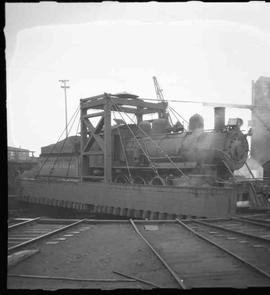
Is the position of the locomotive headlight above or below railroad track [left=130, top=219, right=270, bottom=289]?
above

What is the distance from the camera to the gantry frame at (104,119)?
13.7 m

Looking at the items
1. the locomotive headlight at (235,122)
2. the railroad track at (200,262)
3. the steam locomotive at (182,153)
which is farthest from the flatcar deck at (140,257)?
the locomotive headlight at (235,122)

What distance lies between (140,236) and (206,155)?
5.50m

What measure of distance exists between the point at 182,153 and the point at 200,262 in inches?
278

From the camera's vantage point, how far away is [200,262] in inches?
184

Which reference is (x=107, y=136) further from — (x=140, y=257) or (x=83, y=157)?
(x=140, y=257)

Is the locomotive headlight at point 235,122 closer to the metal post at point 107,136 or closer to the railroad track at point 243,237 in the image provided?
the railroad track at point 243,237

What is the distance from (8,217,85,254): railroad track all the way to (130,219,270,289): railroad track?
1.93m

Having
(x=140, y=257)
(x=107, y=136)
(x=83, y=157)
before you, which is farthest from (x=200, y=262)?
(x=83, y=157)

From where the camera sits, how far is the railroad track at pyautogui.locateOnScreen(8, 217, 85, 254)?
5.69 m

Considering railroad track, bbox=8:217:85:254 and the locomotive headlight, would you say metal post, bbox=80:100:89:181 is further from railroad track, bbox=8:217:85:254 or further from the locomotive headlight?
railroad track, bbox=8:217:85:254

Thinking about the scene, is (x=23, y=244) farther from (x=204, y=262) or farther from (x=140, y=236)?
(x=204, y=262)

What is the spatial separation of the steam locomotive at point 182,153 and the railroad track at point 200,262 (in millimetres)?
4388

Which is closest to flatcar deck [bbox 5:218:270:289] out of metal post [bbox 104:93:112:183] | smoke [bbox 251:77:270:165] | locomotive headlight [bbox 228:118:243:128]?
locomotive headlight [bbox 228:118:243:128]
